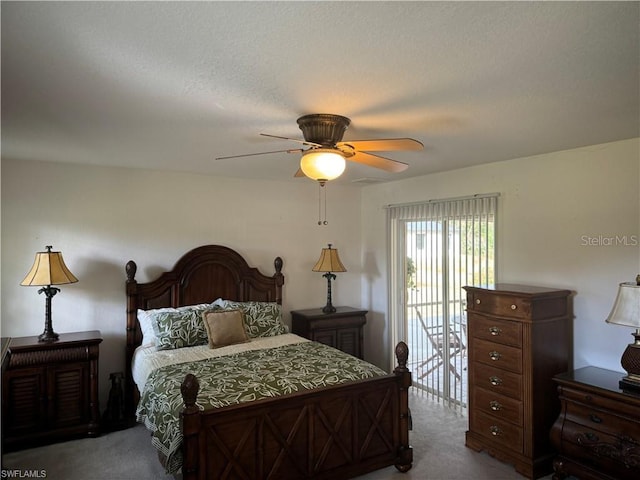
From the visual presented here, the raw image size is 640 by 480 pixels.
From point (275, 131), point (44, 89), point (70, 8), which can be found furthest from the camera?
point (275, 131)

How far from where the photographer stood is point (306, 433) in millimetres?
2721

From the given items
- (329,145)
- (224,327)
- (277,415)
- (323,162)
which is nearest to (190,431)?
(277,415)

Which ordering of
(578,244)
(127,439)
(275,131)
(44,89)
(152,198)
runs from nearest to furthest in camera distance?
1. (44,89)
2. (275,131)
3. (578,244)
4. (127,439)
5. (152,198)

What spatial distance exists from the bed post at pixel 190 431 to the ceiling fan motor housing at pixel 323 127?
5.10 ft

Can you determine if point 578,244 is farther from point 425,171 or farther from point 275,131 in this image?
point 275,131

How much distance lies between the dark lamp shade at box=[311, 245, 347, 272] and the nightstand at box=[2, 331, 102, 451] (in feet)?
7.86

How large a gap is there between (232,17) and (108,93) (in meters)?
1.02

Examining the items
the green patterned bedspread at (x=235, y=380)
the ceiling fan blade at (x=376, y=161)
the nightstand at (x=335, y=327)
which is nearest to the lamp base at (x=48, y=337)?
the green patterned bedspread at (x=235, y=380)

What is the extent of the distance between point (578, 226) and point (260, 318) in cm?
297

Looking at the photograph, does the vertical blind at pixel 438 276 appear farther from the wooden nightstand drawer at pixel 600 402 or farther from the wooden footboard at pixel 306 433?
the wooden footboard at pixel 306 433

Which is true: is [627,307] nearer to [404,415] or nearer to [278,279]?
[404,415]

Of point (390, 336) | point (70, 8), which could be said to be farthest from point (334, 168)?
point (390, 336)

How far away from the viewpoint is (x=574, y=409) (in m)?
2.84

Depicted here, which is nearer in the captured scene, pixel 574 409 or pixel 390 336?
pixel 574 409
